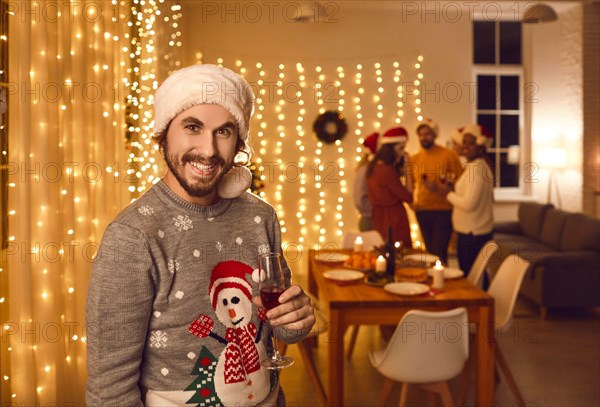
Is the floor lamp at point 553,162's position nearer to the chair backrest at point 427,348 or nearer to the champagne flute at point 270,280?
the chair backrest at point 427,348

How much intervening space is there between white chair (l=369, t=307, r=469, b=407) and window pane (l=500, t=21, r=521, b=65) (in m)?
6.08

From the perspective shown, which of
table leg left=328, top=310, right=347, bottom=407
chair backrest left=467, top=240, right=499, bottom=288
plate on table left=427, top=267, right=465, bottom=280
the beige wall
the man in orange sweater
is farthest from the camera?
the beige wall

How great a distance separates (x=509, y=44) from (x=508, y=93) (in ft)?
2.04

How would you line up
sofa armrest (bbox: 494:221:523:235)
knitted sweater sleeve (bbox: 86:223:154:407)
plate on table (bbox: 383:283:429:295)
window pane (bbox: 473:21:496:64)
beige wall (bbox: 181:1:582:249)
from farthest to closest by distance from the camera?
window pane (bbox: 473:21:496:64), beige wall (bbox: 181:1:582:249), sofa armrest (bbox: 494:221:523:235), plate on table (bbox: 383:283:429:295), knitted sweater sleeve (bbox: 86:223:154:407)

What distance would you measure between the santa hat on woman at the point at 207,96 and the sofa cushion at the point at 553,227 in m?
5.14

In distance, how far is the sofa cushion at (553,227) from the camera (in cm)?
596

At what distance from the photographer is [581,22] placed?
23.3ft

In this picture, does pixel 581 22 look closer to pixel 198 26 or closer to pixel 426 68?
pixel 426 68

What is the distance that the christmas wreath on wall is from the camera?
732 centimetres

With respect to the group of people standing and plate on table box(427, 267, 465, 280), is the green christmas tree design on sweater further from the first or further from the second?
the group of people standing

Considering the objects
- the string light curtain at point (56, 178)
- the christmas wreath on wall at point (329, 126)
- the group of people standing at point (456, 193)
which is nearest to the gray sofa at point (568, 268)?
the group of people standing at point (456, 193)

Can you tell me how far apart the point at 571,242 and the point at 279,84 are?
361 cm

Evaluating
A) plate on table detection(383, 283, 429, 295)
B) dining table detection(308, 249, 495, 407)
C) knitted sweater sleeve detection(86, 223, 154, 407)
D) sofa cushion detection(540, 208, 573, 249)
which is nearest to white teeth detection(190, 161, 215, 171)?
knitted sweater sleeve detection(86, 223, 154, 407)

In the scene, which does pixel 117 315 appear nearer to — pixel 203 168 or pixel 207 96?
pixel 203 168
